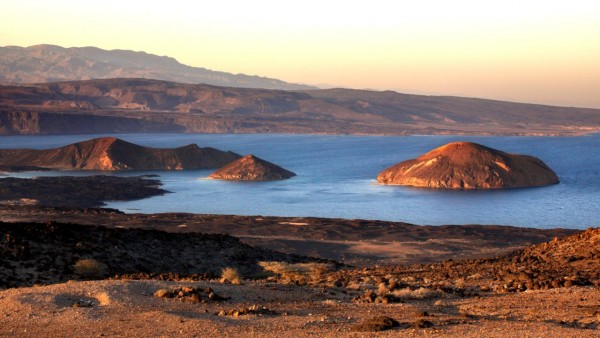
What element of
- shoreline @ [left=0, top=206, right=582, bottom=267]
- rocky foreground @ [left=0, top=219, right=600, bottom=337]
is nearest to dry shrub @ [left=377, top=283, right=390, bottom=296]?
rocky foreground @ [left=0, top=219, right=600, bottom=337]

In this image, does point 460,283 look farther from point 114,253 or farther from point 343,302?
point 114,253

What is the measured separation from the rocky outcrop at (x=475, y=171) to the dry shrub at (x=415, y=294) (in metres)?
97.2

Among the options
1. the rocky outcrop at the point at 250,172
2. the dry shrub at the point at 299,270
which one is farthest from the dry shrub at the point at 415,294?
the rocky outcrop at the point at 250,172

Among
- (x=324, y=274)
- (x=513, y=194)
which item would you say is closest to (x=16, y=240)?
(x=324, y=274)

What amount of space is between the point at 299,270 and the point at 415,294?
9354 millimetres

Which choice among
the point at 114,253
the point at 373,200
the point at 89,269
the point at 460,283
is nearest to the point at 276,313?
the point at 460,283

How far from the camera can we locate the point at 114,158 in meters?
148

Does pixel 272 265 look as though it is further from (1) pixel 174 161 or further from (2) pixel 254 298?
(1) pixel 174 161

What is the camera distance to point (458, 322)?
1773 cm

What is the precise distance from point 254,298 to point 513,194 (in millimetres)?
92806

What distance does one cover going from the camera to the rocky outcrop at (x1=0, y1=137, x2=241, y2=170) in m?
148

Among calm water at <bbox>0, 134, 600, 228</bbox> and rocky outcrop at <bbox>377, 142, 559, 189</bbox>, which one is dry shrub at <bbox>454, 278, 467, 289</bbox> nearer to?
calm water at <bbox>0, 134, 600, 228</bbox>

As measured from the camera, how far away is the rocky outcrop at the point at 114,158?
487ft

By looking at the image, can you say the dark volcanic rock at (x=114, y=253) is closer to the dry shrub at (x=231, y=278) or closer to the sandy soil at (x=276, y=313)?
the dry shrub at (x=231, y=278)
